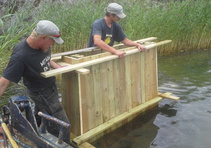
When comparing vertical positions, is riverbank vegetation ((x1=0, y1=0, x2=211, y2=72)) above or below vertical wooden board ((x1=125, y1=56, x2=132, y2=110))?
above

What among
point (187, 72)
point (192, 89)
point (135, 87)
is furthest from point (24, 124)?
point (187, 72)

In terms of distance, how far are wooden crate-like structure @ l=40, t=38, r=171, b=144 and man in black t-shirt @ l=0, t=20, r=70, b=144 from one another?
214mm

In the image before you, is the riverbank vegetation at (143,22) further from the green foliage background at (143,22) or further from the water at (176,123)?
the water at (176,123)

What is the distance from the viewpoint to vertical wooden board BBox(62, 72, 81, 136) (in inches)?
146

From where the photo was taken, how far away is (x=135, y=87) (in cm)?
468

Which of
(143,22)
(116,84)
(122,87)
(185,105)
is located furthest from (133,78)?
(143,22)

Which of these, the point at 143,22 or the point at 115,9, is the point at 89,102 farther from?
the point at 143,22

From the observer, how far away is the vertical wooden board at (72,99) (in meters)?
3.70

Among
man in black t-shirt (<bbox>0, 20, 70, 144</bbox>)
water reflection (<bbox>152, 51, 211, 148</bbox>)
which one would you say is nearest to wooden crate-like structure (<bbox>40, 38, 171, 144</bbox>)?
man in black t-shirt (<bbox>0, 20, 70, 144</bbox>)

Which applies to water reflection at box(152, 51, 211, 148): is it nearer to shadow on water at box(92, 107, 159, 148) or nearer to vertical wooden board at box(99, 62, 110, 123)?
shadow on water at box(92, 107, 159, 148)

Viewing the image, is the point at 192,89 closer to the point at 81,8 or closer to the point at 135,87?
the point at 135,87

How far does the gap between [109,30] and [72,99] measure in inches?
65.2

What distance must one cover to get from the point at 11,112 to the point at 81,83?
105 cm

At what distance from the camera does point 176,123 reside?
487 centimetres
